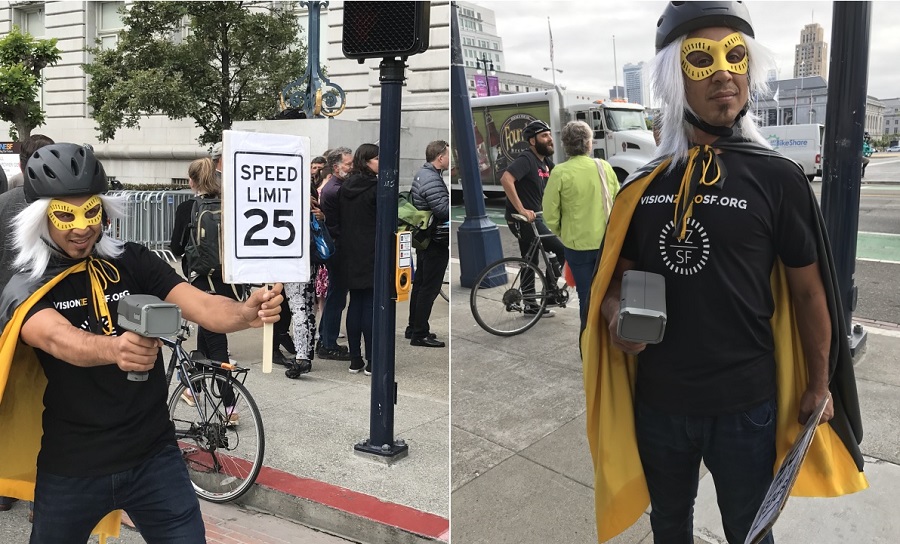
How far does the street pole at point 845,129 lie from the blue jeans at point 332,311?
3.97 meters

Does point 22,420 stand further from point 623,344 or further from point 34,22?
point 34,22

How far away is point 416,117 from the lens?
662 inches

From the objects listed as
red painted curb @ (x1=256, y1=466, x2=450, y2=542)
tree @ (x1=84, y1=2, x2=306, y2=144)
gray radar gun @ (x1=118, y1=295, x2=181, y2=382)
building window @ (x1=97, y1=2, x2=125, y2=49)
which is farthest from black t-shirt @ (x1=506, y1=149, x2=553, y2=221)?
building window @ (x1=97, y1=2, x2=125, y2=49)

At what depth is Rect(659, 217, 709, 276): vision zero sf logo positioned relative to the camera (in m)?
2.28

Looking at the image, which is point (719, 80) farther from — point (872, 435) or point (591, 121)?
point (591, 121)

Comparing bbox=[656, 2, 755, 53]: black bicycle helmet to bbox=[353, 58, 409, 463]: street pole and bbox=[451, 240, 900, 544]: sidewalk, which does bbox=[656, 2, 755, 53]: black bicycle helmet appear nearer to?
bbox=[451, 240, 900, 544]: sidewalk

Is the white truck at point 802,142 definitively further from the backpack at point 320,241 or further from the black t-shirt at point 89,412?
the black t-shirt at point 89,412

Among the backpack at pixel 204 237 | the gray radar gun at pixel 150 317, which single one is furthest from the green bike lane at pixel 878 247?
the gray radar gun at pixel 150 317

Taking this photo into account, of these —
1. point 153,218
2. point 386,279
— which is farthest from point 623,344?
point 153,218

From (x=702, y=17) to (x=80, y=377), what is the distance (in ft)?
7.17

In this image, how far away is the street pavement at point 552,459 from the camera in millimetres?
3721

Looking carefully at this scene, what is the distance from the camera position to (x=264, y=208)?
3.58 metres

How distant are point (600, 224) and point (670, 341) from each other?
403 cm

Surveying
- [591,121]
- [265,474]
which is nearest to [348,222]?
[265,474]
